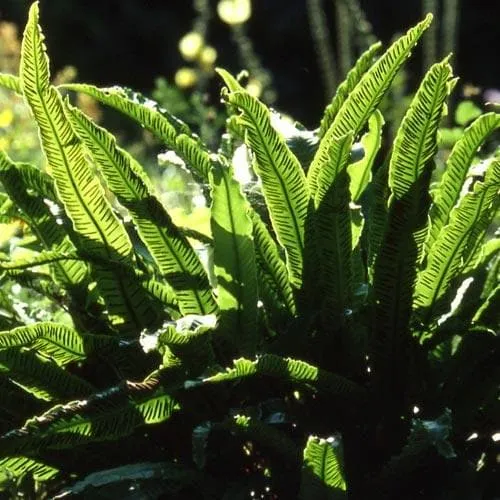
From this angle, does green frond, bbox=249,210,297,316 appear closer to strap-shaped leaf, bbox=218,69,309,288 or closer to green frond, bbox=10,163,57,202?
strap-shaped leaf, bbox=218,69,309,288

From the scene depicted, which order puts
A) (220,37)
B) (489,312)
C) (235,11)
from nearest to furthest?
1. (489,312)
2. (235,11)
3. (220,37)

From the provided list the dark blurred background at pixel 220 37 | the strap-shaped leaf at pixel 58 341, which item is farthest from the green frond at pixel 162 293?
the dark blurred background at pixel 220 37

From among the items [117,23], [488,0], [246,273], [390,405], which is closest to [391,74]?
[246,273]

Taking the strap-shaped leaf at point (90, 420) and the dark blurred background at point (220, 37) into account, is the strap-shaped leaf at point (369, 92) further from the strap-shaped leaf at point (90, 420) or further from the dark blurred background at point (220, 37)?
the dark blurred background at point (220, 37)

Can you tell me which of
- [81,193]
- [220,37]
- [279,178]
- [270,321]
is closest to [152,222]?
[81,193]

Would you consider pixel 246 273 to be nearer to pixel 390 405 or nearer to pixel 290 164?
pixel 290 164

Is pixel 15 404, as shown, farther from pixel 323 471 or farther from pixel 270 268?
pixel 323 471

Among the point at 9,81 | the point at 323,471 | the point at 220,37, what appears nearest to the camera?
the point at 323,471

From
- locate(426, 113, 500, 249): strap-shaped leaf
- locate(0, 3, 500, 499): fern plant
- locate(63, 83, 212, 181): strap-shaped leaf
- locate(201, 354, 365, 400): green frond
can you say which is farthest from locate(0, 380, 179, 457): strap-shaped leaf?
locate(426, 113, 500, 249): strap-shaped leaf
